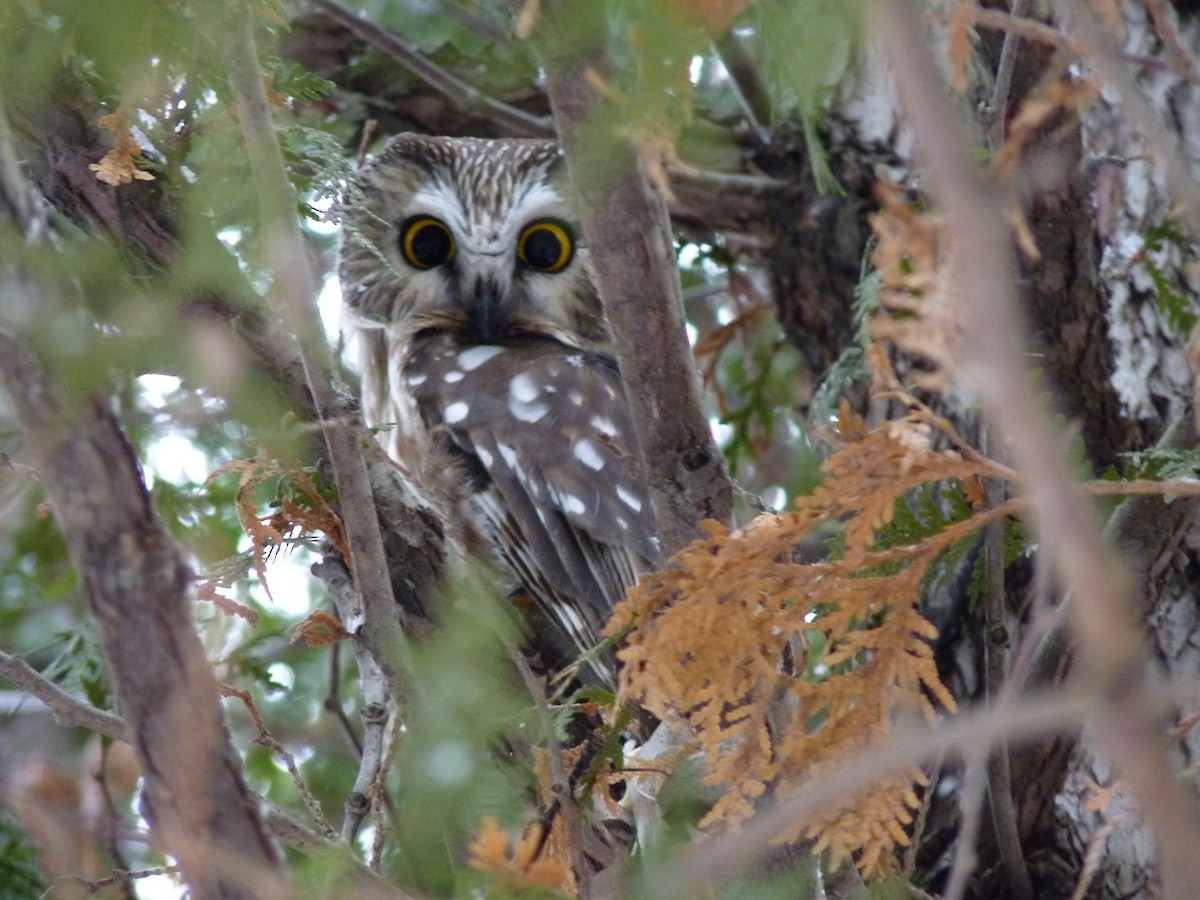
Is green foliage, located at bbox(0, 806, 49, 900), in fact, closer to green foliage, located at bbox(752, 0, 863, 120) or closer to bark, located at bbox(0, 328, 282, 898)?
bark, located at bbox(0, 328, 282, 898)

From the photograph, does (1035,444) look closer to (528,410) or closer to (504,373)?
(528,410)

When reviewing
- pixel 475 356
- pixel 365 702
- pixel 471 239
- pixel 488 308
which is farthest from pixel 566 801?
pixel 471 239

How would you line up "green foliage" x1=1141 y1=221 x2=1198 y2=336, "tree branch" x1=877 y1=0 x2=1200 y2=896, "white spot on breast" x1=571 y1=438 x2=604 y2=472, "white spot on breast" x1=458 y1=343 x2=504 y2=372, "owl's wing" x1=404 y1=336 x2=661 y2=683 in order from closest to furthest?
"tree branch" x1=877 y1=0 x2=1200 y2=896
"green foliage" x1=1141 y1=221 x2=1198 y2=336
"owl's wing" x1=404 y1=336 x2=661 y2=683
"white spot on breast" x1=571 y1=438 x2=604 y2=472
"white spot on breast" x1=458 y1=343 x2=504 y2=372

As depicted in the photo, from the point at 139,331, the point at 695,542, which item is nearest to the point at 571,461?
the point at 695,542

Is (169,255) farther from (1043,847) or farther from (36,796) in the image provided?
(1043,847)

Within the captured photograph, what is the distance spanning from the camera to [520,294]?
11.9ft

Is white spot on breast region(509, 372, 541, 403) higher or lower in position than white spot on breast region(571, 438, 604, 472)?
higher

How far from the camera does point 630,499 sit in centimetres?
268

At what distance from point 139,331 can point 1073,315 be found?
1.92 meters

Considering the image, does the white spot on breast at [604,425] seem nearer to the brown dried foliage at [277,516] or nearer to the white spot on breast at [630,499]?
the white spot on breast at [630,499]

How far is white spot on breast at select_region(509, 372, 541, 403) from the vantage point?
2.95m

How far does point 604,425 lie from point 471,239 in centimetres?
95

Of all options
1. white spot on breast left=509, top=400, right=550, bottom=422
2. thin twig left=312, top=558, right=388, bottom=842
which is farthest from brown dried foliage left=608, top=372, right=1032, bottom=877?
white spot on breast left=509, top=400, right=550, bottom=422

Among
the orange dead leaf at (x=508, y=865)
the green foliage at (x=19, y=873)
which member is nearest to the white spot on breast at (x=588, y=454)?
the green foliage at (x=19, y=873)
